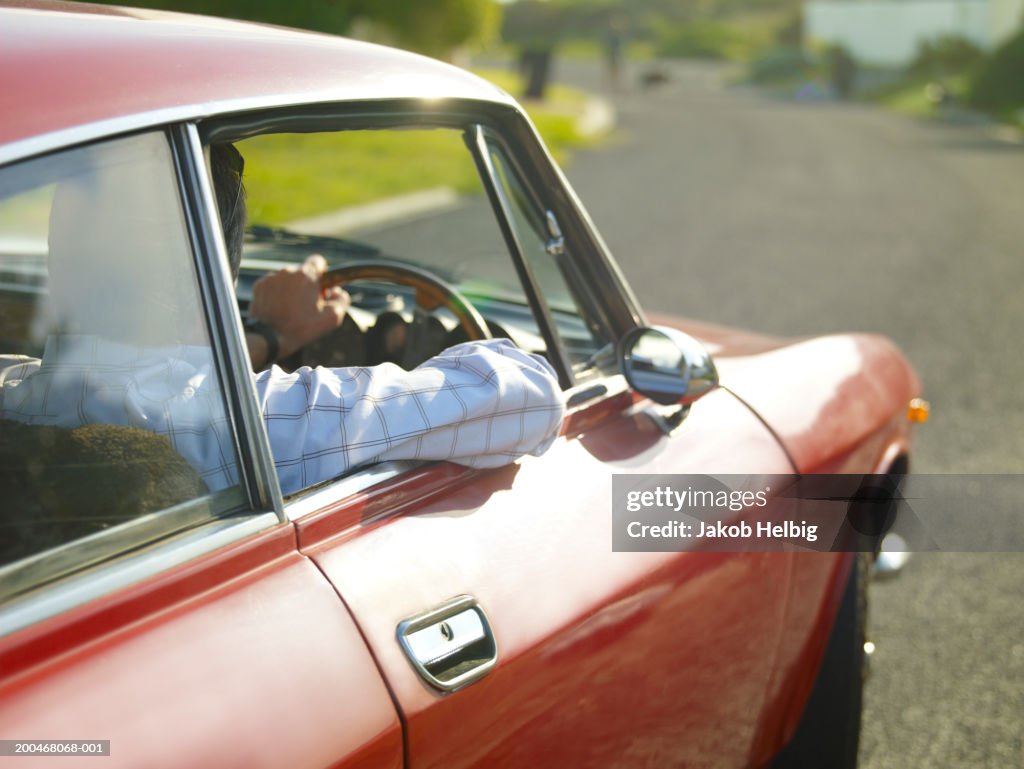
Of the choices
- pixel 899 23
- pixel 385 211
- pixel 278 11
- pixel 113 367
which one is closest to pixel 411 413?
pixel 113 367

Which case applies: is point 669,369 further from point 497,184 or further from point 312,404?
point 312,404

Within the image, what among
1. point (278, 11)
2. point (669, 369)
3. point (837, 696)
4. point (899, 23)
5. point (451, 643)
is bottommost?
point (899, 23)

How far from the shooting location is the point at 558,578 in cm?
174

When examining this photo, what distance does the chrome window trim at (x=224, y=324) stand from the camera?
146cm

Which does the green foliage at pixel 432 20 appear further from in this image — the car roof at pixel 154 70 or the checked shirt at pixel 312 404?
the checked shirt at pixel 312 404

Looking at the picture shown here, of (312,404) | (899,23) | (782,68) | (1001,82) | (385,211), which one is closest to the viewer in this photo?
(312,404)

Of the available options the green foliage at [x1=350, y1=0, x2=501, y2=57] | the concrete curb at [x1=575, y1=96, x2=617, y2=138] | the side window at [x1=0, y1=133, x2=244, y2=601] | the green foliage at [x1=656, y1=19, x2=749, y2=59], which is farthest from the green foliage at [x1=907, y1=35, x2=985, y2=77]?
the side window at [x1=0, y1=133, x2=244, y2=601]

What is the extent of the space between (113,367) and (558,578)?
2.28 ft

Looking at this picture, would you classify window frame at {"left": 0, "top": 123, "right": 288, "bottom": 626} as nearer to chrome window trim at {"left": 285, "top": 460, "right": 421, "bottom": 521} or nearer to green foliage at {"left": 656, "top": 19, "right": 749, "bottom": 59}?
chrome window trim at {"left": 285, "top": 460, "right": 421, "bottom": 521}

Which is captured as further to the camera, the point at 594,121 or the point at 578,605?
the point at 594,121

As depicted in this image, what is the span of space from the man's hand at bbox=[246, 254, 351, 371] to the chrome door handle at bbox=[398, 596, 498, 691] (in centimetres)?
102

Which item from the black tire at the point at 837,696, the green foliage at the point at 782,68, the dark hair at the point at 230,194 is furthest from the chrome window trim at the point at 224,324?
the green foliage at the point at 782,68

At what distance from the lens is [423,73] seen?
1.93m

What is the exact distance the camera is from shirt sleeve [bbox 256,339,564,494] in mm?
1679
